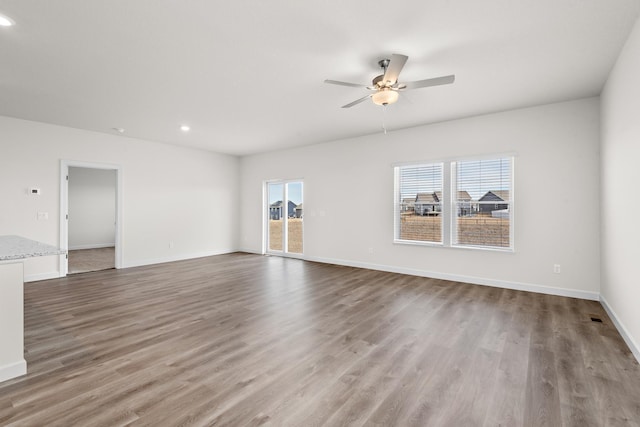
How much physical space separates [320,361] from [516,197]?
4.07 metres

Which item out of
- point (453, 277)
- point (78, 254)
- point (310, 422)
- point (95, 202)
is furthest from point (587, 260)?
point (95, 202)

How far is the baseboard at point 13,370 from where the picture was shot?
219 cm

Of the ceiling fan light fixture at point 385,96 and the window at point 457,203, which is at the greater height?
the ceiling fan light fixture at point 385,96

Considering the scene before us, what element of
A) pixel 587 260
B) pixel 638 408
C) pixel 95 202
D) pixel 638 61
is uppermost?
pixel 638 61

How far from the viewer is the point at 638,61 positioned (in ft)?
8.23

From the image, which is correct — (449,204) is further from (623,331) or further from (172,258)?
(172,258)

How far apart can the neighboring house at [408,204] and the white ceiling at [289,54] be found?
1.60 m

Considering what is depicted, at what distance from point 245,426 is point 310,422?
38 cm

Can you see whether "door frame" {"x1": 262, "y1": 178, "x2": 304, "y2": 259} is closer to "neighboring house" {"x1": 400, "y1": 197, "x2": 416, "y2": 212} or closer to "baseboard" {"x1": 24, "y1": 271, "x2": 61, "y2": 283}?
"neighboring house" {"x1": 400, "y1": 197, "x2": 416, "y2": 212}

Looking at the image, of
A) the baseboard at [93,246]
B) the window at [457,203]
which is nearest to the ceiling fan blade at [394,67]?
the window at [457,203]

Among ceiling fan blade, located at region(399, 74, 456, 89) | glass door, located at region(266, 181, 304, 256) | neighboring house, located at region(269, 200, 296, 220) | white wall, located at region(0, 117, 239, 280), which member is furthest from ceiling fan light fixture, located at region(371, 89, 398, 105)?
white wall, located at region(0, 117, 239, 280)

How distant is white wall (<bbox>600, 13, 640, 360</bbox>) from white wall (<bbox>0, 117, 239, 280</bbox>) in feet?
25.9

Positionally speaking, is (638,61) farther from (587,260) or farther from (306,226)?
(306,226)

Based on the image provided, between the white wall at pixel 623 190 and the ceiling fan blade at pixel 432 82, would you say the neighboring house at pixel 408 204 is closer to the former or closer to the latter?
the white wall at pixel 623 190
